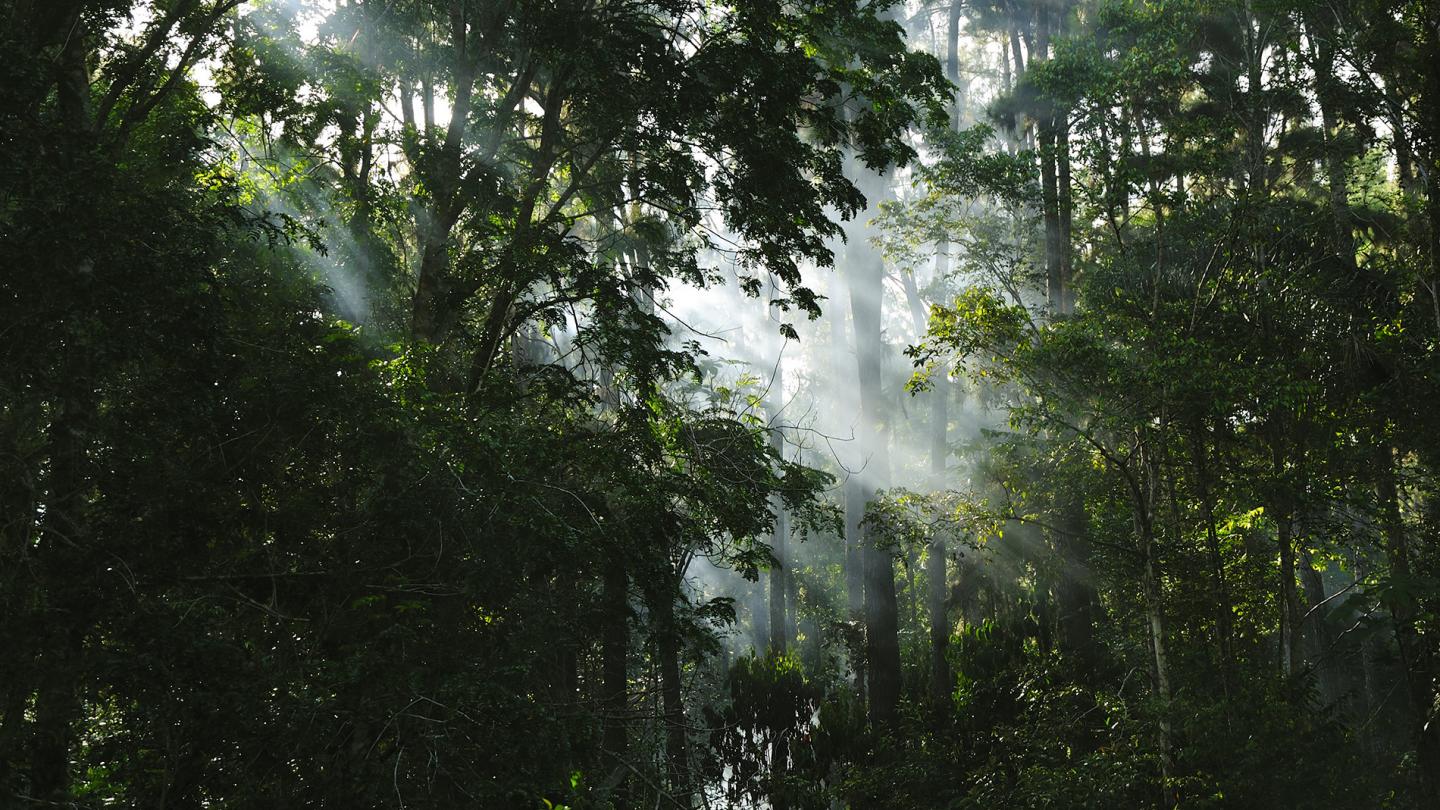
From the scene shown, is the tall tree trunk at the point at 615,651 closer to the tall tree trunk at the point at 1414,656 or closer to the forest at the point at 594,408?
the forest at the point at 594,408

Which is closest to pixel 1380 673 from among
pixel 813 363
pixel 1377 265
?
pixel 1377 265

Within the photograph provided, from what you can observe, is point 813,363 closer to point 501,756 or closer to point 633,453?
point 633,453

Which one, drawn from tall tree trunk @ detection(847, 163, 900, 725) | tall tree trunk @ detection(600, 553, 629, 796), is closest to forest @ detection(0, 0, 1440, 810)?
tall tree trunk @ detection(600, 553, 629, 796)

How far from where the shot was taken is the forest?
477 centimetres

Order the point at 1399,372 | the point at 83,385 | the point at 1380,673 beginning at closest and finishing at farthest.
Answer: the point at 83,385, the point at 1399,372, the point at 1380,673

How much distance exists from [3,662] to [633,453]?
3789mm

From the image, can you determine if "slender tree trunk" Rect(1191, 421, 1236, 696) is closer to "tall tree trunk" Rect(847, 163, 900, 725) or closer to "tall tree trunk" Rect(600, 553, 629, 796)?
"tall tree trunk" Rect(847, 163, 900, 725)

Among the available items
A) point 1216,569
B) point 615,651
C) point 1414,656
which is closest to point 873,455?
point 1216,569

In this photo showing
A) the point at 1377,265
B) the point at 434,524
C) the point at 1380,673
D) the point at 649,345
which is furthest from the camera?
the point at 1380,673

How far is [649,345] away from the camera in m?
6.75

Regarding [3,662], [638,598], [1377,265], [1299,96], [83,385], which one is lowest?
[3,662]

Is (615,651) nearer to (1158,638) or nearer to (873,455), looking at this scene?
(1158,638)

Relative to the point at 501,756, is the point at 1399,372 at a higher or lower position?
higher

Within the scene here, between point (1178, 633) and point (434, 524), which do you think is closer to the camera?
point (434, 524)
